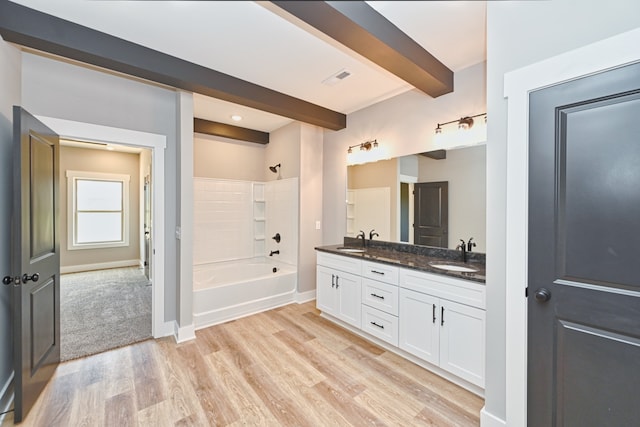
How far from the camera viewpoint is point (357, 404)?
1789mm

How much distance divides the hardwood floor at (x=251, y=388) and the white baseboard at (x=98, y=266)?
4.11 m

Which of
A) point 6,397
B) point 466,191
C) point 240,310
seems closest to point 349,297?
point 240,310

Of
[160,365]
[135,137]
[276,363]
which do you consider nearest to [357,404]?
[276,363]

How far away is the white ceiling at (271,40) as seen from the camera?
499mm

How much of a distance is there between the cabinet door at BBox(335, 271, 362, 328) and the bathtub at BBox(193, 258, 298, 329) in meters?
1.00

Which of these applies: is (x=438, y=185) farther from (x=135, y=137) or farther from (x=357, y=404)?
(x=135, y=137)

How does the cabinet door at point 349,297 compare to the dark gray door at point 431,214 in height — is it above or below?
below

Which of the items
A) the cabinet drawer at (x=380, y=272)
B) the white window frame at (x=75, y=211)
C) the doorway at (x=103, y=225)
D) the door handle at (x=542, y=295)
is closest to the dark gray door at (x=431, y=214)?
the cabinet drawer at (x=380, y=272)

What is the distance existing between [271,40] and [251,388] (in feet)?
7.08

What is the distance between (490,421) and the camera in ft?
4.90

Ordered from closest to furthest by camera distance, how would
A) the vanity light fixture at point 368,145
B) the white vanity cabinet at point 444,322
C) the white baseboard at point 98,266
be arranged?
the white vanity cabinet at point 444,322 → the vanity light fixture at point 368,145 → the white baseboard at point 98,266

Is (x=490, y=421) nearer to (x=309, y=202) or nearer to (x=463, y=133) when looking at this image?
(x=463, y=133)

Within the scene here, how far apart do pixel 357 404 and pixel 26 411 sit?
2055 millimetres

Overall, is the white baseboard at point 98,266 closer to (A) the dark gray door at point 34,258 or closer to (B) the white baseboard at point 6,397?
(A) the dark gray door at point 34,258
